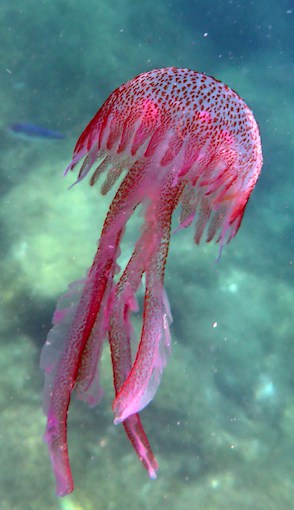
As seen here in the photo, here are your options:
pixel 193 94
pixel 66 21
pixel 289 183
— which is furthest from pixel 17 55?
pixel 193 94

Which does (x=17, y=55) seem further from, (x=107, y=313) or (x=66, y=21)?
(x=107, y=313)

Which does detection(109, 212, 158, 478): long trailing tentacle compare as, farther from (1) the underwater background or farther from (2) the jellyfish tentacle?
(1) the underwater background

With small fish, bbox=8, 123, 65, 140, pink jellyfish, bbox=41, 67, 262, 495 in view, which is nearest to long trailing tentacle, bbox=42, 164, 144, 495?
pink jellyfish, bbox=41, 67, 262, 495

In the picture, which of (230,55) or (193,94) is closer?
(193,94)

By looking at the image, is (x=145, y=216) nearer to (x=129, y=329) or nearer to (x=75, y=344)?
(x=129, y=329)

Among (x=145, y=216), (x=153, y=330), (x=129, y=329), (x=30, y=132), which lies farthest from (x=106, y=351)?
(x=30, y=132)

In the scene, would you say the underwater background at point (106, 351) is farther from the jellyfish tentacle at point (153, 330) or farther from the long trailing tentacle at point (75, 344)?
the jellyfish tentacle at point (153, 330)
